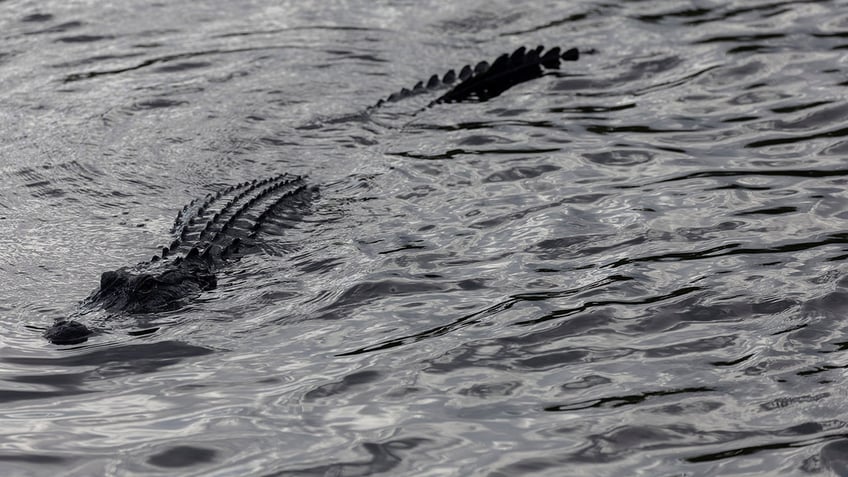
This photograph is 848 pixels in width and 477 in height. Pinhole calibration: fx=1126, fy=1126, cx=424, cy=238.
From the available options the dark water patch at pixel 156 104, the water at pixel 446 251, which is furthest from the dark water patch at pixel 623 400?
the dark water patch at pixel 156 104

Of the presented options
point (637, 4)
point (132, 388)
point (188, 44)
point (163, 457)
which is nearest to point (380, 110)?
point (188, 44)

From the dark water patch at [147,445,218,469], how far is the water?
0.04 feet

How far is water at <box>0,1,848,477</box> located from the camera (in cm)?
473

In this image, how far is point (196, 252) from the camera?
21.5ft

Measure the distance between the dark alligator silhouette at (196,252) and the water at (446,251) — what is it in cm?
16

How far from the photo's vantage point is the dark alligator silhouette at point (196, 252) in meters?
6.03

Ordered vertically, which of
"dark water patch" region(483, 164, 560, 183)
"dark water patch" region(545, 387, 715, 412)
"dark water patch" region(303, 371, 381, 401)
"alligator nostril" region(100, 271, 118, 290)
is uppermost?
"alligator nostril" region(100, 271, 118, 290)

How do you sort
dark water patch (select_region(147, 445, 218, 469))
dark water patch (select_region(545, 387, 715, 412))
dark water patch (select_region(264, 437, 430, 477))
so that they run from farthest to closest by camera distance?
dark water patch (select_region(545, 387, 715, 412)) → dark water patch (select_region(147, 445, 218, 469)) → dark water patch (select_region(264, 437, 430, 477))

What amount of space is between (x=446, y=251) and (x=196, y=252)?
4.90ft

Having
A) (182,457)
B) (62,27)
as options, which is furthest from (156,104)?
(182,457)

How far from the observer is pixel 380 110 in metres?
10.0

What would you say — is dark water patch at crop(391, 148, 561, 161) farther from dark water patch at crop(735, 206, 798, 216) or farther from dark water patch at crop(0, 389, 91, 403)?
dark water patch at crop(0, 389, 91, 403)

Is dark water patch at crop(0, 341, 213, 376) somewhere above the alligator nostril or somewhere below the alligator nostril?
below

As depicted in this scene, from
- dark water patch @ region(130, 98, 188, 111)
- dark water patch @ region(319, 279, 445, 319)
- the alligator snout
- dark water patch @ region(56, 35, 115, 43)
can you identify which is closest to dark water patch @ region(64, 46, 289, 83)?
A: dark water patch @ region(130, 98, 188, 111)
